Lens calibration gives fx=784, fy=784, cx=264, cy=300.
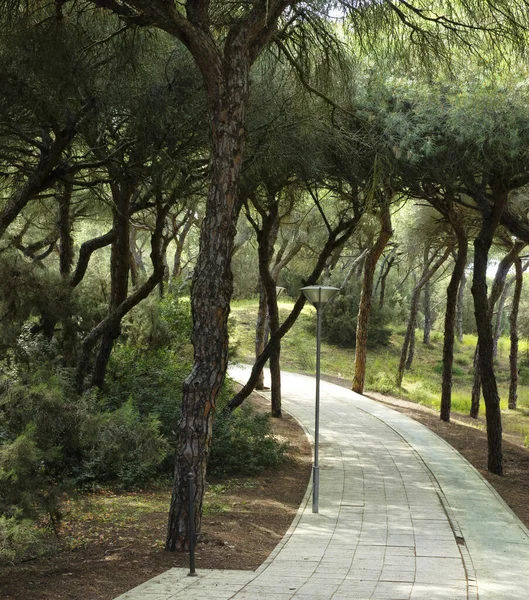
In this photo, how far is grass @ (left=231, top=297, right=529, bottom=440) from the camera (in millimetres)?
26656

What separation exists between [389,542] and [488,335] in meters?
6.31

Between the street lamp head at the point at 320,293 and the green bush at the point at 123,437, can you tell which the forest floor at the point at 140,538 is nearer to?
the green bush at the point at 123,437

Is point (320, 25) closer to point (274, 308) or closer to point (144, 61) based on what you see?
point (144, 61)

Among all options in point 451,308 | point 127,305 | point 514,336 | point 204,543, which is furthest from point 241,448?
point 514,336

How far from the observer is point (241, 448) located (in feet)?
44.0

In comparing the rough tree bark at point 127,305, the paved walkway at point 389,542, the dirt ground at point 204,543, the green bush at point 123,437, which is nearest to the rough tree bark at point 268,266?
the rough tree bark at point 127,305

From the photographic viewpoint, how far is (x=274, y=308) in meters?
18.2

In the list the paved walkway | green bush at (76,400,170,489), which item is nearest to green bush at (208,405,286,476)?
the paved walkway

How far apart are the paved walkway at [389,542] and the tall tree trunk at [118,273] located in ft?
13.8

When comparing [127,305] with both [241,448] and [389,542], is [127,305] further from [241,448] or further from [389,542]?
[389,542]

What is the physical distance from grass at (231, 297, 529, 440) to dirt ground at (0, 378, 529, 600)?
9.82m

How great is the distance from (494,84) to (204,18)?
661cm

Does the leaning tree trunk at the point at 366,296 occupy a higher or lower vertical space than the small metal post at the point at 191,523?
higher

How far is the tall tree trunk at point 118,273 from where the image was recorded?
12.7 m
